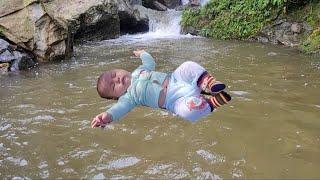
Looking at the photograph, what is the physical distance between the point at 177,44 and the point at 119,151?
329 inches

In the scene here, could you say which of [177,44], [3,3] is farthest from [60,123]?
[177,44]

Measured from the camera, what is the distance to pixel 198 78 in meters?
4.30

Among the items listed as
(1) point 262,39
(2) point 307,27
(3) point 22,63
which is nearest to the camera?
(3) point 22,63

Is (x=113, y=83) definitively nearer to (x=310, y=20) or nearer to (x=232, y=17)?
(x=310, y=20)

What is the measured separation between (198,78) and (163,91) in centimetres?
42

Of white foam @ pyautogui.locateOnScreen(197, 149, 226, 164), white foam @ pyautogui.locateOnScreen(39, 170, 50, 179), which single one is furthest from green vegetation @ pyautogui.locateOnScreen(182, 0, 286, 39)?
white foam @ pyautogui.locateOnScreen(39, 170, 50, 179)

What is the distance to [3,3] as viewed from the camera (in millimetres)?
12039

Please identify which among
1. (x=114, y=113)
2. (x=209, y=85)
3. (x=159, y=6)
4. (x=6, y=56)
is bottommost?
(x=6, y=56)

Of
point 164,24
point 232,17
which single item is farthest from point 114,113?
point 164,24

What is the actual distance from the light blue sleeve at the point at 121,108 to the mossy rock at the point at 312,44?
24.8 ft

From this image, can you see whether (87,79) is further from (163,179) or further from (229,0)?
(229,0)

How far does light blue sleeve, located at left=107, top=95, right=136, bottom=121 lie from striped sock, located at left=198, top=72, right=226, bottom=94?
69 cm

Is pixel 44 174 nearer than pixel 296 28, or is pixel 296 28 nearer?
pixel 44 174

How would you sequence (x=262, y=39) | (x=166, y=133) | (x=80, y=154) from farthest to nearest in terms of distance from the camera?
(x=262, y=39) < (x=166, y=133) < (x=80, y=154)
